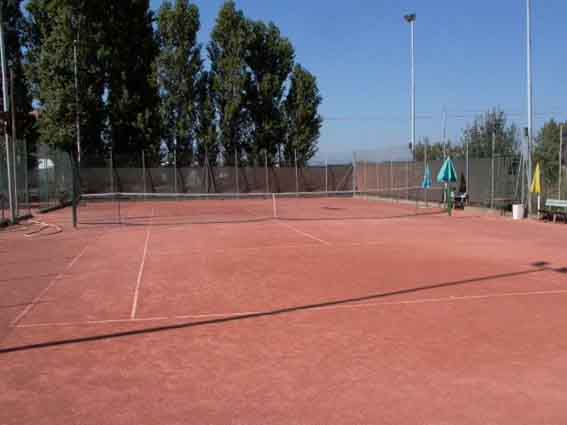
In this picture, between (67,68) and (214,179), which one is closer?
(67,68)

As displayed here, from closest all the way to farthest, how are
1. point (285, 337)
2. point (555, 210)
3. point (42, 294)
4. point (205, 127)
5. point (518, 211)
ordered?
point (285, 337) < point (42, 294) < point (555, 210) < point (518, 211) < point (205, 127)

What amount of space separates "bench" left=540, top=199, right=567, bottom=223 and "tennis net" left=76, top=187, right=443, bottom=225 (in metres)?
5.15

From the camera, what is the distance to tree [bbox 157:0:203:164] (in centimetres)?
4062

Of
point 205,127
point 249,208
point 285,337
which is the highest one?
point 205,127

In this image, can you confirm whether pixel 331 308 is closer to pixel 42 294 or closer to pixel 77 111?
pixel 42 294

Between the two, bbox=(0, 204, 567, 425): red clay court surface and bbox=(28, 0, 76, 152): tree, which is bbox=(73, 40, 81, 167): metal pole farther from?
bbox=(0, 204, 567, 425): red clay court surface

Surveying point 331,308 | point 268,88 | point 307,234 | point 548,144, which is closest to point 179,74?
point 268,88

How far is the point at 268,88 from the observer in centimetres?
4231

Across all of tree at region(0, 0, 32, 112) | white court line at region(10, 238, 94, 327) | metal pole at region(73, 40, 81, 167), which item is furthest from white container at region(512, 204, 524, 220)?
tree at region(0, 0, 32, 112)

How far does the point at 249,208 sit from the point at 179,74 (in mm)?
15759

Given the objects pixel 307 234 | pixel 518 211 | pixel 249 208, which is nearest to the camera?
pixel 307 234

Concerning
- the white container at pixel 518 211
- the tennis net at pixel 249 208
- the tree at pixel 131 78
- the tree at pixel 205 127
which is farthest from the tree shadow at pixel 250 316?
the tree at pixel 205 127

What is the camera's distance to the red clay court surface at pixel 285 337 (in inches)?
177

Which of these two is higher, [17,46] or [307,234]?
[17,46]
